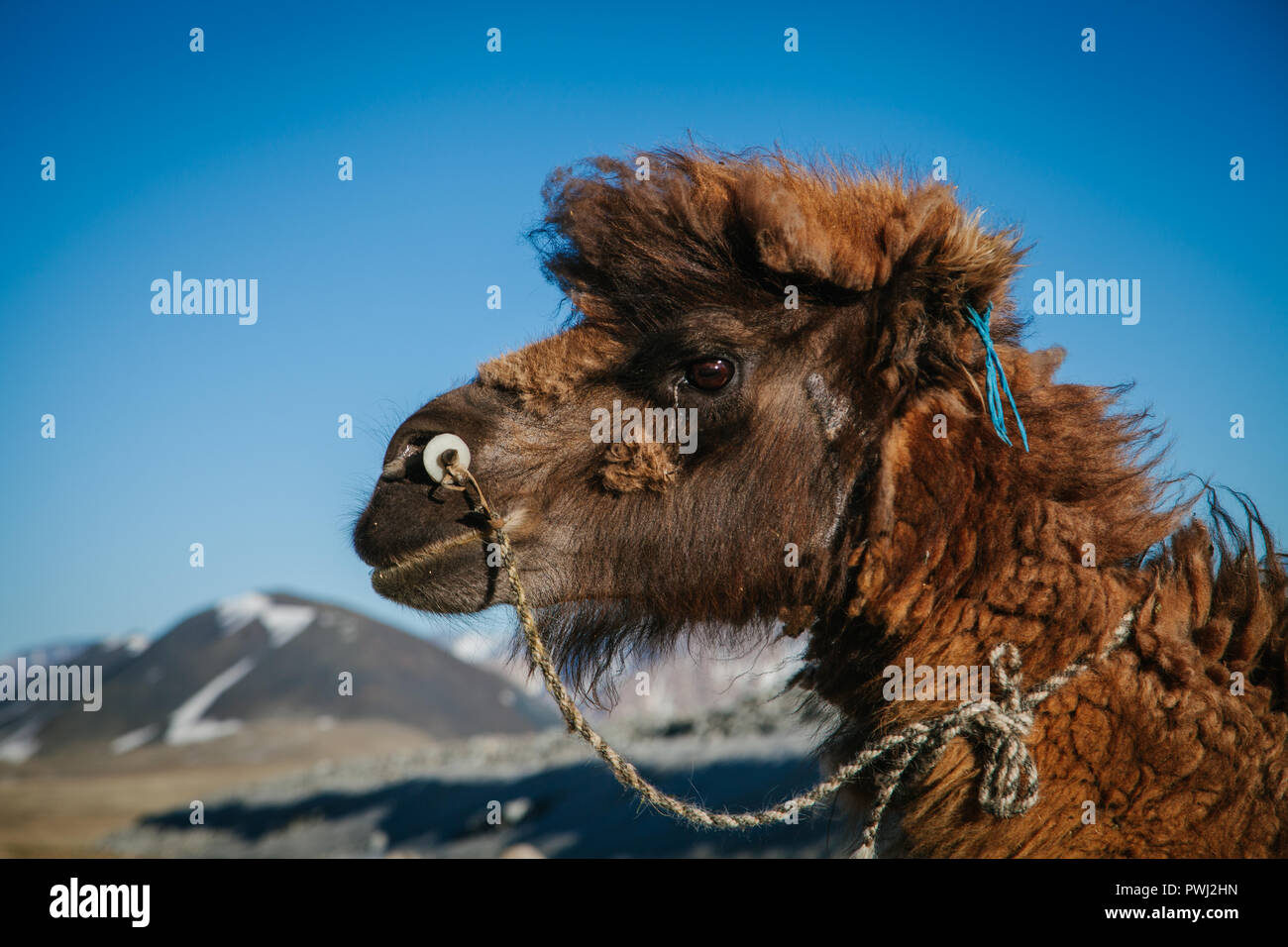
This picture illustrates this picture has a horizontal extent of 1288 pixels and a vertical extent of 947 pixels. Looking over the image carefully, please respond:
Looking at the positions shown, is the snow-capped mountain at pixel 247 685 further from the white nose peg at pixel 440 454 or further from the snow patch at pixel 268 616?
the white nose peg at pixel 440 454

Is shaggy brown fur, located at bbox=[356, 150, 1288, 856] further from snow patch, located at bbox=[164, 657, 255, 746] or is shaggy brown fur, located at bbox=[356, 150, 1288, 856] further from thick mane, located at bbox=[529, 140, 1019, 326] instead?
snow patch, located at bbox=[164, 657, 255, 746]

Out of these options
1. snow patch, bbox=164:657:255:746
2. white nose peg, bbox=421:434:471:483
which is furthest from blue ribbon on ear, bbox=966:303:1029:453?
snow patch, bbox=164:657:255:746

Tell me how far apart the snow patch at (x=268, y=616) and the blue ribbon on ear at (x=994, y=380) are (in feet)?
86.3

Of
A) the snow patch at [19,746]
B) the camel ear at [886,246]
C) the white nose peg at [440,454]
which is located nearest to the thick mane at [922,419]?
the camel ear at [886,246]

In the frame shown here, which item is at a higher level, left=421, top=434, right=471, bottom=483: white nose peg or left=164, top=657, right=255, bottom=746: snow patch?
left=421, top=434, right=471, bottom=483: white nose peg

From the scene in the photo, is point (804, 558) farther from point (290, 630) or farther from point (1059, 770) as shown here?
point (290, 630)

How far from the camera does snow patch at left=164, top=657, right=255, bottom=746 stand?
25.0 meters

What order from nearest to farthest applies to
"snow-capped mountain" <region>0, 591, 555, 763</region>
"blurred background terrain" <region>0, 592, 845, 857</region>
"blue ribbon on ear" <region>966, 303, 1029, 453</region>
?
"blue ribbon on ear" <region>966, 303, 1029, 453</region> < "blurred background terrain" <region>0, 592, 845, 857</region> < "snow-capped mountain" <region>0, 591, 555, 763</region>

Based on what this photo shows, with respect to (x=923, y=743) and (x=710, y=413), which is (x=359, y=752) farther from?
(x=923, y=743)

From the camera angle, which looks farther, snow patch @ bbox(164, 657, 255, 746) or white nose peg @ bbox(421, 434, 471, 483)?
snow patch @ bbox(164, 657, 255, 746)

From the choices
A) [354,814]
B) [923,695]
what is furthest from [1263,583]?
[354,814]

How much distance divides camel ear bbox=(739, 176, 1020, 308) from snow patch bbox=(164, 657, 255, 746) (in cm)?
2581

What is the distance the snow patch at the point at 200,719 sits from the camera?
25.0 m

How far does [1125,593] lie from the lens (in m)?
2.64
